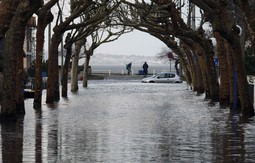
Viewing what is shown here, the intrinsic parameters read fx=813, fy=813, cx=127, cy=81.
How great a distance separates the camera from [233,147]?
663 inches

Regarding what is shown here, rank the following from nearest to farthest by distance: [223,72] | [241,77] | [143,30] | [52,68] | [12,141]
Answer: [12,141] < [241,77] < [223,72] < [52,68] < [143,30]

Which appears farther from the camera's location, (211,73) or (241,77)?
(211,73)

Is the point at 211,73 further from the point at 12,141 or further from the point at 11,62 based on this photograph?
A: the point at 12,141

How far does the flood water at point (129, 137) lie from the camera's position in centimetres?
1515

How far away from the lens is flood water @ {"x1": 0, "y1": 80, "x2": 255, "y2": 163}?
15148 millimetres

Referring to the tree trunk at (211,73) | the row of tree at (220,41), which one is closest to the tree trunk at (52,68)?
the row of tree at (220,41)

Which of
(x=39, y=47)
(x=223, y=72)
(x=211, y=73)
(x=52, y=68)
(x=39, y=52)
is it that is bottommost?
(x=211, y=73)

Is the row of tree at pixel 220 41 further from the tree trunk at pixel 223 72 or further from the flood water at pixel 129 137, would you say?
the flood water at pixel 129 137

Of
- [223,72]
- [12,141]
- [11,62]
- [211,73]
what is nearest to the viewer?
[12,141]

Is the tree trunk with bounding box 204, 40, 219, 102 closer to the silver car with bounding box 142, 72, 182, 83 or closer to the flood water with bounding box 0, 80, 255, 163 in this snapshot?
the flood water with bounding box 0, 80, 255, 163

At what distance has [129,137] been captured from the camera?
19281 mm

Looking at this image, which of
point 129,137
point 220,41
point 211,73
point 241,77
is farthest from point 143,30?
point 129,137

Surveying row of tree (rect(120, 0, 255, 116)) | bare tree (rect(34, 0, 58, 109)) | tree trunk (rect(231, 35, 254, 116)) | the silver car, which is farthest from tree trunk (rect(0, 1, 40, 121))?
the silver car

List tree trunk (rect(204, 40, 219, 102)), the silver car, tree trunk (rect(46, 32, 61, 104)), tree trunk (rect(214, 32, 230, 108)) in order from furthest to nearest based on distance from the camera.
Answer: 1. the silver car
2. tree trunk (rect(204, 40, 219, 102))
3. tree trunk (rect(46, 32, 61, 104))
4. tree trunk (rect(214, 32, 230, 108))
